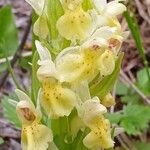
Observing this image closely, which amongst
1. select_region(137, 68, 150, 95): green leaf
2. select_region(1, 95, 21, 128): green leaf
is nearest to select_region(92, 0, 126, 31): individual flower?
select_region(1, 95, 21, 128): green leaf

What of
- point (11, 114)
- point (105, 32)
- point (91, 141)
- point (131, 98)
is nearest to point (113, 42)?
point (105, 32)

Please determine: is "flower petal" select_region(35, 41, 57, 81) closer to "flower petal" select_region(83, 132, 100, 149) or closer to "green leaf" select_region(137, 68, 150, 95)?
"flower petal" select_region(83, 132, 100, 149)

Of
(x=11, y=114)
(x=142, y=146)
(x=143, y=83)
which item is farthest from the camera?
(x=143, y=83)

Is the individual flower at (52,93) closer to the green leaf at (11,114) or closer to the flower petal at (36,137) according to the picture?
the flower petal at (36,137)

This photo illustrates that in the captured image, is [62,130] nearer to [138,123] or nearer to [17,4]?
[138,123]

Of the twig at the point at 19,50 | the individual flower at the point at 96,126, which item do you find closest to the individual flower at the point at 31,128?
the individual flower at the point at 96,126

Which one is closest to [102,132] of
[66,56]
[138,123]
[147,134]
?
[66,56]

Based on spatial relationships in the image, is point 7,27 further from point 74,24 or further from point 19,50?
point 74,24

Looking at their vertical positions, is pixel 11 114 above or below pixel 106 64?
below
